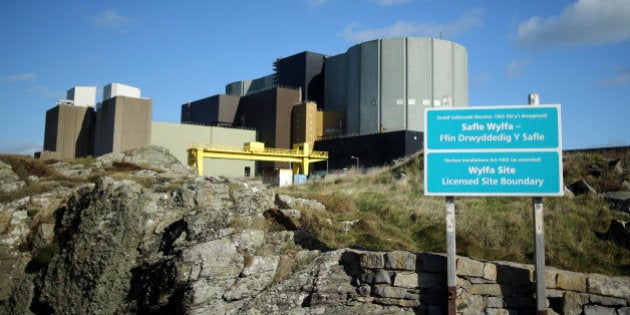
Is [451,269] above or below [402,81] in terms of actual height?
below

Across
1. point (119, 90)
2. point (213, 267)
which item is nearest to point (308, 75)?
point (119, 90)

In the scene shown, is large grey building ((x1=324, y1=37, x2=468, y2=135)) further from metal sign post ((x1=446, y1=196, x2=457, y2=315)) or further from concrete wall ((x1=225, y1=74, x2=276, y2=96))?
metal sign post ((x1=446, y1=196, x2=457, y2=315))

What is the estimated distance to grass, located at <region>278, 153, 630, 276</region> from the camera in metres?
12.3

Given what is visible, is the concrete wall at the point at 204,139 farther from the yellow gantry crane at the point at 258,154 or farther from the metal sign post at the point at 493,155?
the metal sign post at the point at 493,155

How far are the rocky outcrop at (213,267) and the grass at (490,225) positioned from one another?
1794mm

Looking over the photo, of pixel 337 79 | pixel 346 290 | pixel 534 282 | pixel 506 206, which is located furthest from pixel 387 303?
pixel 337 79

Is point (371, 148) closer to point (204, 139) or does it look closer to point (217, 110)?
point (204, 139)

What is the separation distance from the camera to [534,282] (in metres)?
8.52

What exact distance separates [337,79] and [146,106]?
29.0 m

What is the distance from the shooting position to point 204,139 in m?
66.1

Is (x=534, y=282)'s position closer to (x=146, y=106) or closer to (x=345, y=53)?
(x=146, y=106)

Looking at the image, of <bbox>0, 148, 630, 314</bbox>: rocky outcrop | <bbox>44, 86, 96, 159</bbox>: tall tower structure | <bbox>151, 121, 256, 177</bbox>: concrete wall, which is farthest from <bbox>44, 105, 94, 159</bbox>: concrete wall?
<bbox>0, 148, 630, 314</bbox>: rocky outcrop

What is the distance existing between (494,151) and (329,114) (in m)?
63.3

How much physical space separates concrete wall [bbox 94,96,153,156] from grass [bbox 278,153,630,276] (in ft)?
149
